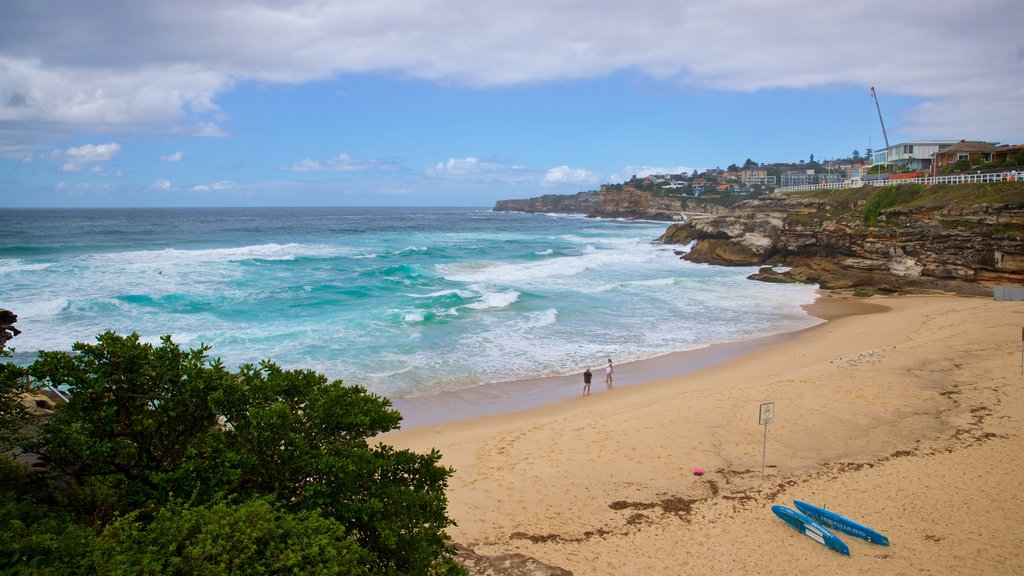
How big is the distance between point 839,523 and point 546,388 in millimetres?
9316

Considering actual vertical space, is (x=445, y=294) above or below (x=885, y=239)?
below

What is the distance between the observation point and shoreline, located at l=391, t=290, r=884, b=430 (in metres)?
15.6

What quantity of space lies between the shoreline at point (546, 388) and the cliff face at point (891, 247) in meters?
13.1

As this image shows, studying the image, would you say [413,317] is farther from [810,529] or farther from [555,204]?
[555,204]

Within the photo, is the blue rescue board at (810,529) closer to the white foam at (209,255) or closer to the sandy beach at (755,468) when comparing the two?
the sandy beach at (755,468)

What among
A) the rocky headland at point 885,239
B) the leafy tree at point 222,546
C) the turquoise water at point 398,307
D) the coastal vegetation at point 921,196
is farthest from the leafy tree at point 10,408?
the coastal vegetation at point 921,196

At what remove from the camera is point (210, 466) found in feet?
19.2

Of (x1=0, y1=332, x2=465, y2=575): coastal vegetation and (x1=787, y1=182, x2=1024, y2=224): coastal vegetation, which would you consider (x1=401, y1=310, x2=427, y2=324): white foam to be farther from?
(x1=787, y1=182, x2=1024, y2=224): coastal vegetation

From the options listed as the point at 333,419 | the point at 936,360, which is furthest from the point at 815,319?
the point at 333,419

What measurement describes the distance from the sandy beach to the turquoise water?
444 centimetres

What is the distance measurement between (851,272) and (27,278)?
154 feet

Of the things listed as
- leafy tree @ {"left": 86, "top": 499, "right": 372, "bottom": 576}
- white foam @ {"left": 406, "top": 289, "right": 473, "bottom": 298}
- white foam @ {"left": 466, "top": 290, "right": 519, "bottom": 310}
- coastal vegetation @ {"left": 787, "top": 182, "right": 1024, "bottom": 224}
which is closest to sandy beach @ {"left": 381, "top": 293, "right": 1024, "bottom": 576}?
leafy tree @ {"left": 86, "top": 499, "right": 372, "bottom": 576}

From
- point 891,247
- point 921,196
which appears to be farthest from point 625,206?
point 891,247

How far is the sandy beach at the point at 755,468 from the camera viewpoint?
869 cm
